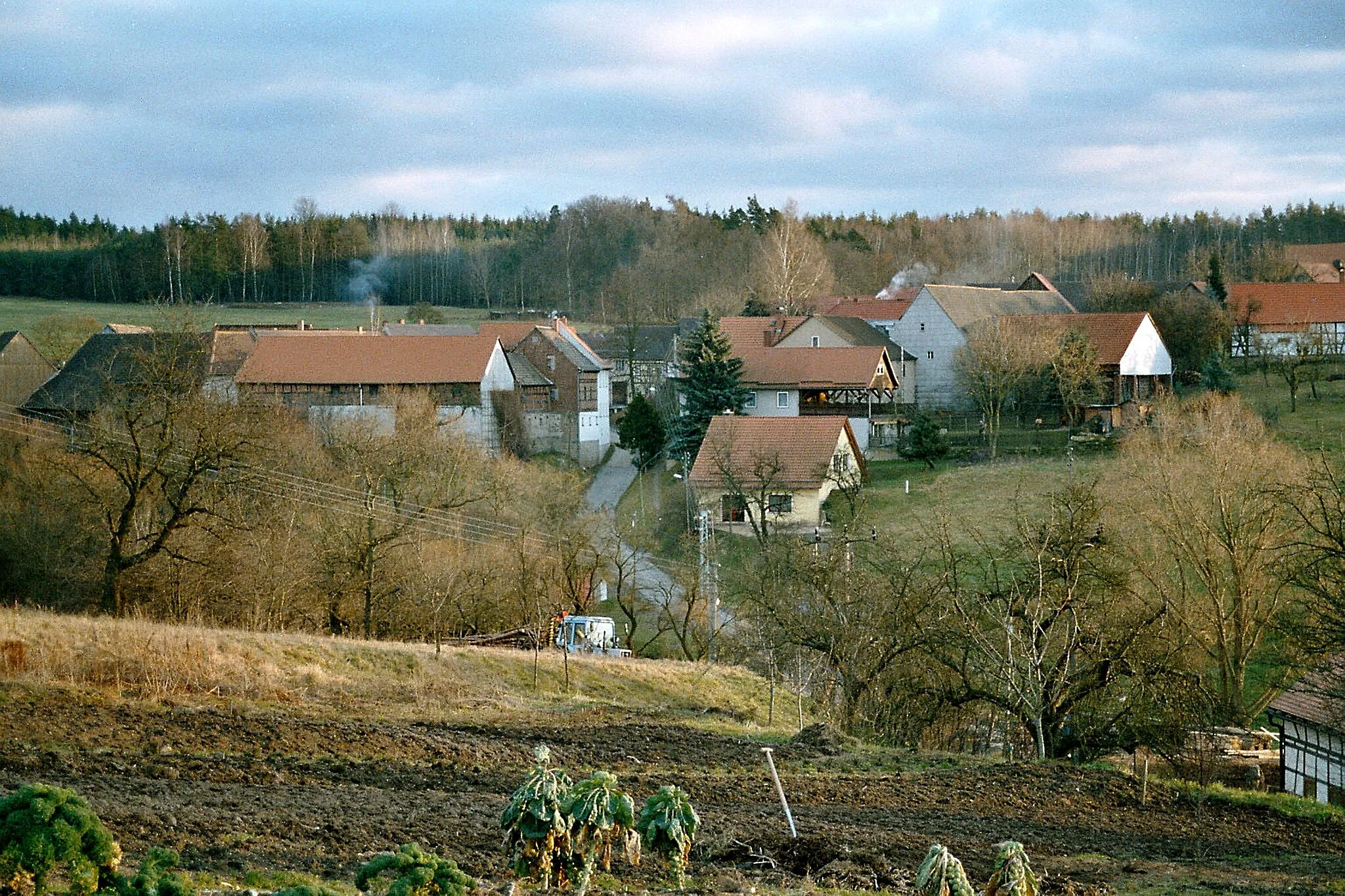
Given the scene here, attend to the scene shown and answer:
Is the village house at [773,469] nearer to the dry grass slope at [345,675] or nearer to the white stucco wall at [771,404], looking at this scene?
the white stucco wall at [771,404]

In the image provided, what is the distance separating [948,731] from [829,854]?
42.1 ft

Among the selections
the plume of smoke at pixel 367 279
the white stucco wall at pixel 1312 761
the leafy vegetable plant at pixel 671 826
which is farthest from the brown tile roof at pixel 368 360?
the plume of smoke at pixel 367 279

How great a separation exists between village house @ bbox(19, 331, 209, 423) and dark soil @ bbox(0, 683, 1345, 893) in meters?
15.0

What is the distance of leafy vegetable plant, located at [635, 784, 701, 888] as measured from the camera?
7.75 m

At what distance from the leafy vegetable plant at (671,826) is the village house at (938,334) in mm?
55225

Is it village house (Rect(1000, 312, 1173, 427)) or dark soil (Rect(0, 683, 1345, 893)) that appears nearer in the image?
dark soil (Rect(0, 683, 1345, 893))

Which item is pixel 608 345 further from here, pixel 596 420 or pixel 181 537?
pixel 181 537

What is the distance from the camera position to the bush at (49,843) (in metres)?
6.11

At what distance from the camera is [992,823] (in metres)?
11.7

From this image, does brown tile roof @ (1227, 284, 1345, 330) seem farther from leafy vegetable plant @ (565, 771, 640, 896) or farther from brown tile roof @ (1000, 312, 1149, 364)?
leafy vegetable plant @ (565, 771, 640, 896)

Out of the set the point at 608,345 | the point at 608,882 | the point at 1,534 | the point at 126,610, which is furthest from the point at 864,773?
the point at 608,345

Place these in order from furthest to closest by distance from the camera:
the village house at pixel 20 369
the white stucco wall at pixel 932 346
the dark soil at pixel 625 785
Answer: the white stucco wall at pixel 932 346, the village house at pixel 20 369, the dark soil at pixel 625 785

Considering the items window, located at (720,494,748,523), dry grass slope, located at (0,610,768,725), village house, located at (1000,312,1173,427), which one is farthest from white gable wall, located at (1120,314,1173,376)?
dry grass slope, located at (0,610,768,725)

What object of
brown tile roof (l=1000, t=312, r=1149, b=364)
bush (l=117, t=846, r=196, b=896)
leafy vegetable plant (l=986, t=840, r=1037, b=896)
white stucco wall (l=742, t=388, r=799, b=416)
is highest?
brown tile roof (l=1000, t=312, r=1149, b=364)
